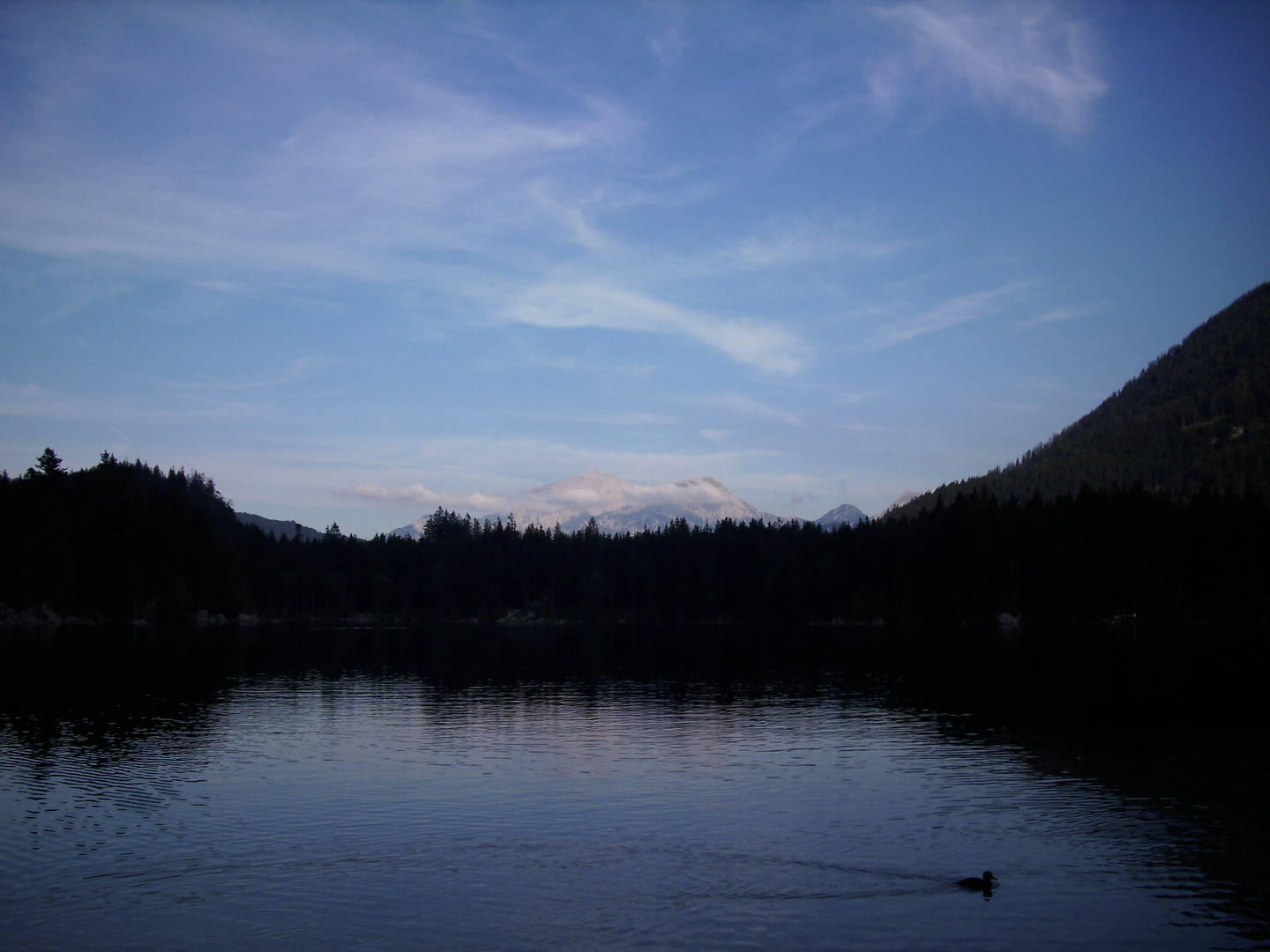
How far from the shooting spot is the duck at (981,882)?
23797mm

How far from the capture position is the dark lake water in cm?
2170

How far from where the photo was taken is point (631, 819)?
30766mm

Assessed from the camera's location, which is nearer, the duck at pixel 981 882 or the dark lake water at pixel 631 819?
the dark lake water at pixel 631 819

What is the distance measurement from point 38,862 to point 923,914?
78.1ft

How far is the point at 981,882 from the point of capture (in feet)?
78.9

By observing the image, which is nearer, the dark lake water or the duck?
the dark lake water

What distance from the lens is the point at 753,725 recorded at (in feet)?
172

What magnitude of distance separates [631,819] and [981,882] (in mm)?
11411

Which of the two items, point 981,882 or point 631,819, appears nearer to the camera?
point 981,882

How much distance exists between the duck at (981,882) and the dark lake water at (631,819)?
0.49 m

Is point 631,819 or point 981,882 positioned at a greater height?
point 981,882

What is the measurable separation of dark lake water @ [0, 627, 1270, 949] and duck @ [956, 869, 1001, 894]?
494 millimetres

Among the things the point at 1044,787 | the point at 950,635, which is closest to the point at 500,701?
the point at 1044,787

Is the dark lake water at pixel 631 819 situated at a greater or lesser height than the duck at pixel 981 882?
lesser
